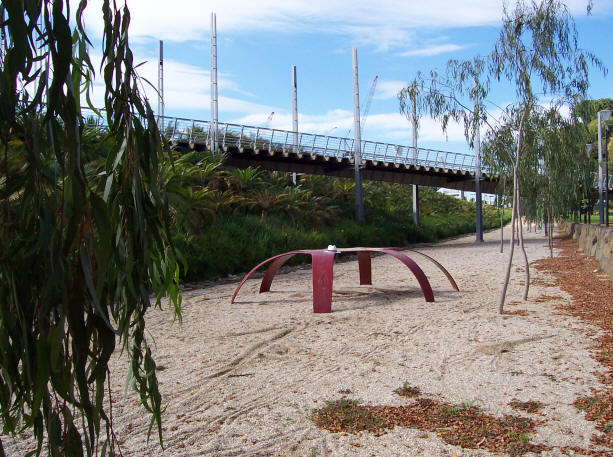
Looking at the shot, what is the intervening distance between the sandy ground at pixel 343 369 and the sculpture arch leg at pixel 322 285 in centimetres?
24

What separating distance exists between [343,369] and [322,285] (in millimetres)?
3541

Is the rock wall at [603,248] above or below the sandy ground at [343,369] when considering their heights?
above

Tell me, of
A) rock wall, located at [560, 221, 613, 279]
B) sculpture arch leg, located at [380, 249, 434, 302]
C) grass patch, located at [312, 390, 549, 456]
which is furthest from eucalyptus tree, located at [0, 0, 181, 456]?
rock wall, located at [560, 221, 613, 279]

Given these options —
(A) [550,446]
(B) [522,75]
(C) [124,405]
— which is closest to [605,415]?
(A) [550,446]

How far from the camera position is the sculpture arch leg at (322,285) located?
952 centimetres

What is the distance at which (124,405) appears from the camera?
4957 mm

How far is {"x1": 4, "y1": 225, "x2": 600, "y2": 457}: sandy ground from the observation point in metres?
4.19

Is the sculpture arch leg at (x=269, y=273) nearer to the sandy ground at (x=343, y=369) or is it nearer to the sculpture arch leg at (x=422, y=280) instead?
the sandy ground at (x=343, y=369)

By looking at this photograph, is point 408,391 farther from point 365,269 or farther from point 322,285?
point 365,269

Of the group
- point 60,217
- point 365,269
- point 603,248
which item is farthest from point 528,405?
point 603,248

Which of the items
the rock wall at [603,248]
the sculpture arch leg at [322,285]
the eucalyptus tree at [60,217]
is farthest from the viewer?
the rock wall at [603,248]

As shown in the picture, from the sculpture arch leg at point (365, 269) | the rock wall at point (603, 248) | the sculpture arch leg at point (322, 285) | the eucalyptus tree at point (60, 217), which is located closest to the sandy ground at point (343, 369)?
the sculpture arch leg at point (322, 285)

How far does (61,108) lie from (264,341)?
594 centimetres

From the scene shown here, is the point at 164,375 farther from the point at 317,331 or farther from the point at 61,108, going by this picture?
the point at 61,108
